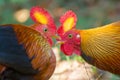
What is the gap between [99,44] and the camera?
72.7 inches

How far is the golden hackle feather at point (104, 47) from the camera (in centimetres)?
183

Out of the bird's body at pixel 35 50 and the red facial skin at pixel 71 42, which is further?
the red facial skin at pixel 71 42

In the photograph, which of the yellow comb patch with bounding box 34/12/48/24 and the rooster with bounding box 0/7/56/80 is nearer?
the rooster with bounding box 0/7/56/80

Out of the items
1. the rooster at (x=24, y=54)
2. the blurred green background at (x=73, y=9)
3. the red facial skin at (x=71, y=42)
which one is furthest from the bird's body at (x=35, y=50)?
the blurred green background at (x=73, y=9)

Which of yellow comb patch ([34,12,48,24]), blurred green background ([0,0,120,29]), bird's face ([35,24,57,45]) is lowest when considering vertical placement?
blurred green background ([0,0,120,29])

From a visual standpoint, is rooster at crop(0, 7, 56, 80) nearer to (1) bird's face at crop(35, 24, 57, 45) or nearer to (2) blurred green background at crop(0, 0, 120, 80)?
(1) bird's face at crop(35, 24, 57, 45)

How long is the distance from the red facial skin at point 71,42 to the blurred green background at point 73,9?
1.45 m

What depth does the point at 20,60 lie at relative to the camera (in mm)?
1754

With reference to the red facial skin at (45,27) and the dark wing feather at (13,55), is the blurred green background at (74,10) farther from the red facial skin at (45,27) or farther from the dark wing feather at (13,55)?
the dark wing feather at (13,55)

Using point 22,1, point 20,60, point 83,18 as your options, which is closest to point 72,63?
point 20,60

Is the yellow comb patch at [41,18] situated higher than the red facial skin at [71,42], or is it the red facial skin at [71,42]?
the yellow comb patch at [41,18]

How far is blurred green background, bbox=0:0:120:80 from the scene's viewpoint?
3510 mm

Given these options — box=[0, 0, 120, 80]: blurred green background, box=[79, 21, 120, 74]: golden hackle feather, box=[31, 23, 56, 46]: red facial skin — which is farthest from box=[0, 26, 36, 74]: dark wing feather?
box=[0, 0, 120, 80]: blurred green background

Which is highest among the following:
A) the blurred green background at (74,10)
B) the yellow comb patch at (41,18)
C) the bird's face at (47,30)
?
the yellow comb patch at (41,18)
